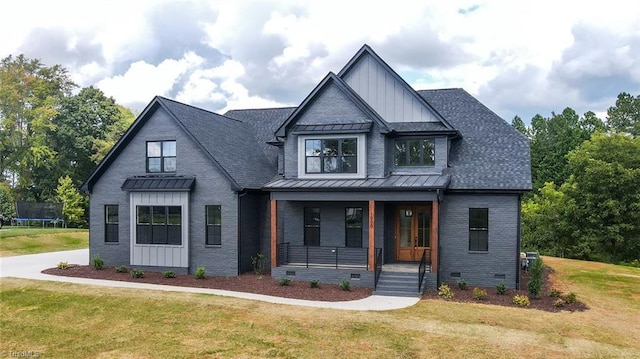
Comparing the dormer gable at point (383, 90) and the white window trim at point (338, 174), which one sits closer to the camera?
the white window trim at point (338, 174)

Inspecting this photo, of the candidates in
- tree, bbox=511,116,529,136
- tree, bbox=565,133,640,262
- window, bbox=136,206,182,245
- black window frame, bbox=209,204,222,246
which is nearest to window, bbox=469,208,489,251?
black window frame, bbox=209,204,222,246

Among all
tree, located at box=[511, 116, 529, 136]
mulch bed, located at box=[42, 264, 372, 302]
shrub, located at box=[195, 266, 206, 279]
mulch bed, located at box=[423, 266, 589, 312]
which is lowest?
mulch bed, located at box=[423, 266, 589, 312]

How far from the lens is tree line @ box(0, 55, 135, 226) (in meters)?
47.9

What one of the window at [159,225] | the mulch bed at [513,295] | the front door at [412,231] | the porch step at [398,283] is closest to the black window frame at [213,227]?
the window at [159,225]

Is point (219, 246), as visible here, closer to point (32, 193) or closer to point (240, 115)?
point (240, 115)

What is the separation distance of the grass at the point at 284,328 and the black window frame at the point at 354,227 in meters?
5.43

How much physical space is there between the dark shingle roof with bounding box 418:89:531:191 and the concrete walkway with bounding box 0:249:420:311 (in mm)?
5750

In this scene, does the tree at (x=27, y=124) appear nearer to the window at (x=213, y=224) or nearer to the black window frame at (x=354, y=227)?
the window at (x=213, y=224)

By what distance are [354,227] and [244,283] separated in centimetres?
526

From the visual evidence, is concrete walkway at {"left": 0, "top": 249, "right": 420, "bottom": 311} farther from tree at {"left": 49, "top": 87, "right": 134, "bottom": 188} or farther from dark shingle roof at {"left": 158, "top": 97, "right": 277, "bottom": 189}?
tree at {"left": 49, "top": 87, "right": 134, "bottom": 188}

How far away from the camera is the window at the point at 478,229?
64.2ft

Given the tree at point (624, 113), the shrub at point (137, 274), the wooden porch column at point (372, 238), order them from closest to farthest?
A: the wooden porch column at point (372, 238) < the shrub at point (137, 274) < the tree at point (624, 113)

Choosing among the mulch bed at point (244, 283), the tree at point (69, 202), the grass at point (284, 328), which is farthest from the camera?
the tree at point (69, 202)

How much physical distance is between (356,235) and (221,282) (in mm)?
5976
